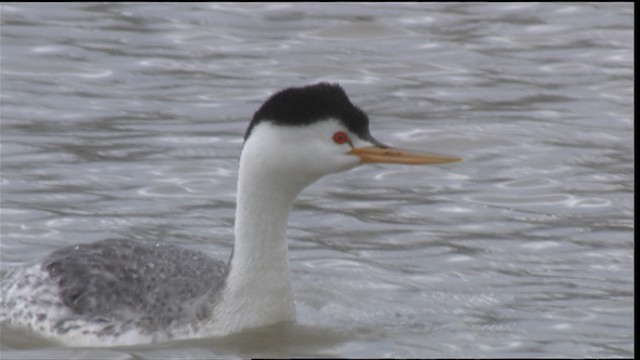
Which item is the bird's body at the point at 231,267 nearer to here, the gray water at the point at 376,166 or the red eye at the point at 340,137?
the red eye at the point at 340,137

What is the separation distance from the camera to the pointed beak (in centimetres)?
1023

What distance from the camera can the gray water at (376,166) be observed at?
11.3 meters

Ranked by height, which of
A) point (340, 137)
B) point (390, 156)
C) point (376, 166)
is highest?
point (340, 137)

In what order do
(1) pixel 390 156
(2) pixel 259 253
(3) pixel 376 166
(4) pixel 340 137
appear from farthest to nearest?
(3) pixel 376 166, (2) pixel 259 253, (1) pixel 390 156, (4) pixel 340 137

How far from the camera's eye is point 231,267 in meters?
10.5

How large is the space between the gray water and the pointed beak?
1052 mm

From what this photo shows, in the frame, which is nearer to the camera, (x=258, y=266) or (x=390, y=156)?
(x=390, y=156)

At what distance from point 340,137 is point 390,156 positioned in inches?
11.9

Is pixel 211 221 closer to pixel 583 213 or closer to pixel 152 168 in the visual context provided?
pixel 152 168

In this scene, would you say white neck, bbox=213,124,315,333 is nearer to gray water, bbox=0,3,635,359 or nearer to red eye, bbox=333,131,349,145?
gray water, bbox=0,3,635,359

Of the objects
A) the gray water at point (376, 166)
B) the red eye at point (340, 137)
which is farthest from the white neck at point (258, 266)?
the red eye at point (340, 137)

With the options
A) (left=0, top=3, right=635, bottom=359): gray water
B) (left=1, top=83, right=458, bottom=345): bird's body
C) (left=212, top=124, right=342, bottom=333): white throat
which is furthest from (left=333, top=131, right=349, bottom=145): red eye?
(left=0, top=3, right=635, bottom=359): gray water

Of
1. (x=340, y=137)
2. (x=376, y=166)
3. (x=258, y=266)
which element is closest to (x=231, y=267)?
(x=258, y=266)

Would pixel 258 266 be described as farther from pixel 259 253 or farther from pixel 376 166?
pixel 376 166
